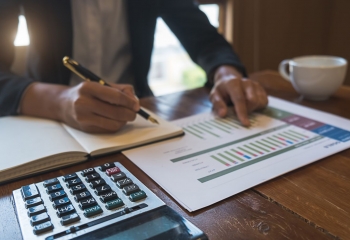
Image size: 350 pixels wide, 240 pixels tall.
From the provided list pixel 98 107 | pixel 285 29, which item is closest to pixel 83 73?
pixel 98 107

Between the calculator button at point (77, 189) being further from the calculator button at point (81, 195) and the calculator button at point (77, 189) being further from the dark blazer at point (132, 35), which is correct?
the dark blazer at point (132, 35)

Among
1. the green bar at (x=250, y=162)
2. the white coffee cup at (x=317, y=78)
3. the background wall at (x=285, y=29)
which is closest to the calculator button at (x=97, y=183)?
the green bar at (x=250, y=162)

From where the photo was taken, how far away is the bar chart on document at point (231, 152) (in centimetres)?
44

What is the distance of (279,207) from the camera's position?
0.39 metres

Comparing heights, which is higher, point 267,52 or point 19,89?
point 19,89

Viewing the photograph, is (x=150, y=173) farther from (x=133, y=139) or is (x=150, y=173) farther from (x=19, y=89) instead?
(x=19, y=89)

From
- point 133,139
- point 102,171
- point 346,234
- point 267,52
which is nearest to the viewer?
point 346,234

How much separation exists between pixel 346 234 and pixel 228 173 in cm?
16

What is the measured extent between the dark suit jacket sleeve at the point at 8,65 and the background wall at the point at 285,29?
46.4 inches

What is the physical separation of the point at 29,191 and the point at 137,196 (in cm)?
13

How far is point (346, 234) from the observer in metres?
0.34

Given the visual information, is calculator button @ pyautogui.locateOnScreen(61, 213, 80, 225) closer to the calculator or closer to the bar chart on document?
the calculator

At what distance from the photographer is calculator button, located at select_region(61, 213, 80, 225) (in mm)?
352

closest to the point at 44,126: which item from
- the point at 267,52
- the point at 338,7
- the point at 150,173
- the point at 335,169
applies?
the point at 150,173
